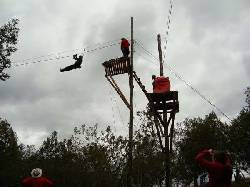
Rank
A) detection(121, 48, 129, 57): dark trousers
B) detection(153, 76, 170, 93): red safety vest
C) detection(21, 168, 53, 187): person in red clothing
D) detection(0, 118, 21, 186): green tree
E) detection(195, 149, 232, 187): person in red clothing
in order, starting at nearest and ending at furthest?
detection(195, 149, 232, 187): person in red clothing, detection(21, 168, 53, 187): person in red clothing, detection(153, 76, 170, 93): red safety vest, detection(121, 48, 129, 57): dark trousers, detection(0, 118, 21, 186): green tree

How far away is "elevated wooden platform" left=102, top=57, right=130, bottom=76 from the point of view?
19.4 metres

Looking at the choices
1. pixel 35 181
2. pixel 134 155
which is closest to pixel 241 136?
pixel 134 155

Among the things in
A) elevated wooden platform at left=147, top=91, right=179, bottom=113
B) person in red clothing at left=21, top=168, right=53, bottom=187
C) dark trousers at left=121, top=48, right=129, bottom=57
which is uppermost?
dark trousers at left=121, top=48, right=129, bottom=57

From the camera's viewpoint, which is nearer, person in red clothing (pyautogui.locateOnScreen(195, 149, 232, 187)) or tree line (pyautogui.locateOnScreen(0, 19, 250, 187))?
person in red clothing (pyautogui.locateOnScreen(195, 149, 232, 187))

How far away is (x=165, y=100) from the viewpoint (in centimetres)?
1706

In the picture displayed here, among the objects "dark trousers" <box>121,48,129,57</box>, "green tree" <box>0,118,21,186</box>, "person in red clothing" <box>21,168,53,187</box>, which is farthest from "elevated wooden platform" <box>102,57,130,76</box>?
"green tree" <box>0,118,21,186</box>

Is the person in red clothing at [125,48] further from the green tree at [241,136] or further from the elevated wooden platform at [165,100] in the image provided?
the green tree at [241,136]

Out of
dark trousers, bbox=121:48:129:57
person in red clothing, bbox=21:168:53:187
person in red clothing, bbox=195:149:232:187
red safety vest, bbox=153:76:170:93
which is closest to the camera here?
person in red clothing, bbox=195:149:232:187

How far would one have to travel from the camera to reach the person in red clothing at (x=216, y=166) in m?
6.05

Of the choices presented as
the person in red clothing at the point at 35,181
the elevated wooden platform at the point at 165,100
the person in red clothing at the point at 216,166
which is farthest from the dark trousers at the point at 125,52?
the person in red clothing at the point at 216,166

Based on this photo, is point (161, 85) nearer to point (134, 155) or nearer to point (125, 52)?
point (125, 52)

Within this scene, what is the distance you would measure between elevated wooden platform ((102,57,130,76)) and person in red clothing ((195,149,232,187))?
13.5m

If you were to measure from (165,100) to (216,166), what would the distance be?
1103 centimetres

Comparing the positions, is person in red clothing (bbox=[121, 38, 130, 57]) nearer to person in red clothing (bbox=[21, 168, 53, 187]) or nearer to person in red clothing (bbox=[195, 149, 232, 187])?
person in red clothing (bbox=[21, 168, 53, 187])
